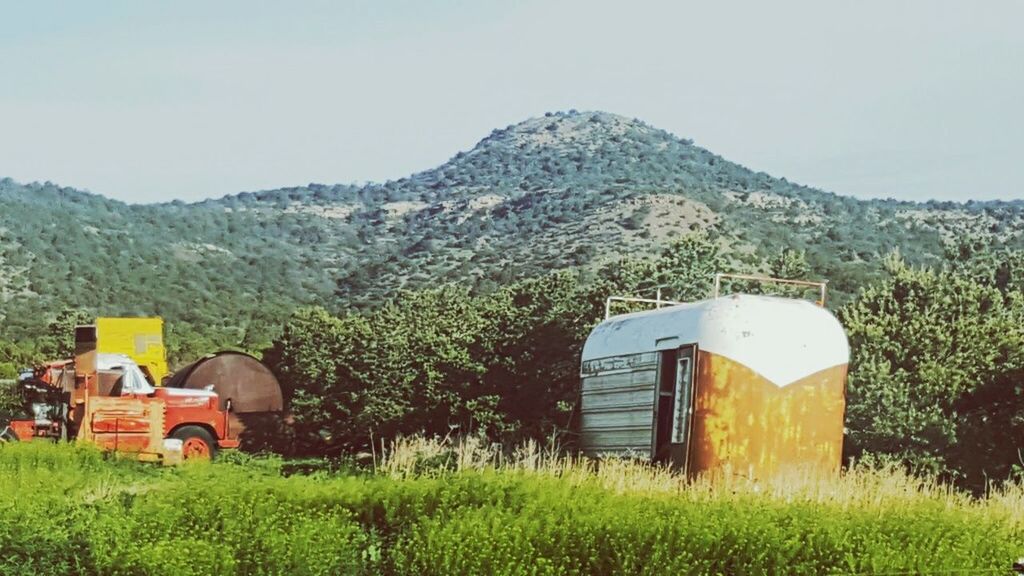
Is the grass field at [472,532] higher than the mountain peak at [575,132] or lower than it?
lower

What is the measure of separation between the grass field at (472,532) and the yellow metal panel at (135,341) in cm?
2083

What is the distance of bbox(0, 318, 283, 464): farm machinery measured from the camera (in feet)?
88.9

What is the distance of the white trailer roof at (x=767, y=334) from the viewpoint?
68.5 ft

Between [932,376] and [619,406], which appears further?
[932,376]

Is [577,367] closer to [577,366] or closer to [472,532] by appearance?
[577,366]

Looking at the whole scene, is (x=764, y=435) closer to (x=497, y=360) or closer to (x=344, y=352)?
(x=497, y=360)

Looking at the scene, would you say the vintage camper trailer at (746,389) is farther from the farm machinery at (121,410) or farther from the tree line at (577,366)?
the farm machinery at (121,410)

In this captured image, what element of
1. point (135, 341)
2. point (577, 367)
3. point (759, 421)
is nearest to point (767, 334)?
point (759, 421)

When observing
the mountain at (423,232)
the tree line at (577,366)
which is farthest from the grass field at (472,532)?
the mountain at (423,232)

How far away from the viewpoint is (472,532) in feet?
42.0

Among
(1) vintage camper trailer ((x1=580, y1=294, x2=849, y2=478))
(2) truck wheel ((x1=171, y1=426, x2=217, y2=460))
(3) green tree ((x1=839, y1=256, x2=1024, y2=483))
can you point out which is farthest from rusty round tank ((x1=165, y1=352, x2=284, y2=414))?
(1) vintage camper trailer ((x1=580, y1=294, x2=849, y2=478))

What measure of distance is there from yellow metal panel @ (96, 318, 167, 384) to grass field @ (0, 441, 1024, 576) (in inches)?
820

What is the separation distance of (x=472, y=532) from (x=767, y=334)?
30.6ft

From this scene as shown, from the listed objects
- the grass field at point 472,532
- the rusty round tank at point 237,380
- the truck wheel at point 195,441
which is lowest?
the truck wheel at point 195,441
